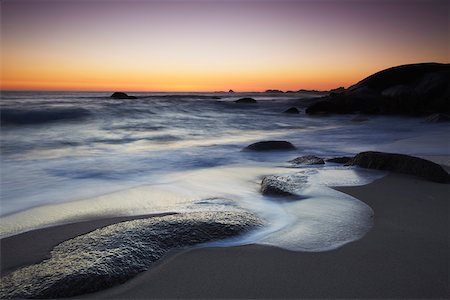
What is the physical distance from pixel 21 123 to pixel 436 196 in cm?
1289

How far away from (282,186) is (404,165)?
177 cm

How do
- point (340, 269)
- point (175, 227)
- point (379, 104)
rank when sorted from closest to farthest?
point (340, 269)
point (175, 227)
point (379, 104)

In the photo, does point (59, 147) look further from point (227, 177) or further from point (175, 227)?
point (175, 227)

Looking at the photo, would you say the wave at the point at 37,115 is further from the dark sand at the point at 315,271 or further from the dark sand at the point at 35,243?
the dark sand at the point at 315,271

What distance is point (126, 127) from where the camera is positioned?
13.5 m

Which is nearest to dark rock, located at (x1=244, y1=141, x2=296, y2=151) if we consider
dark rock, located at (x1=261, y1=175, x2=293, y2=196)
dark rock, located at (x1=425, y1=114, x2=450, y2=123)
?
dark rock, located at (x1=261, y1=175, x2=293, y2=196)

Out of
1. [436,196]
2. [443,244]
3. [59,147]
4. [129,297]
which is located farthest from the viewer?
[59,147]

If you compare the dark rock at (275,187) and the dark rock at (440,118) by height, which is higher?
the dark rock at (440,118)

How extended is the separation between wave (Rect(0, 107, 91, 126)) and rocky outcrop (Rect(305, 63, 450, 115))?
12469mm

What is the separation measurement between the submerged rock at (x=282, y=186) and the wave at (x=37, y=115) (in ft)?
37.3

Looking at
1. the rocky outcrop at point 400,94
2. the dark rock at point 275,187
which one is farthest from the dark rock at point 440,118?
the dark rock at point 275,187

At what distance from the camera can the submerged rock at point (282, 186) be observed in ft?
12.1

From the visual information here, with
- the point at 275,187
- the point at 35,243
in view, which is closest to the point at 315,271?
the point at 275,187

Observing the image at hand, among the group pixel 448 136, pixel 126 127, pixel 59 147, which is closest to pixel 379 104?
pixel 448 136
